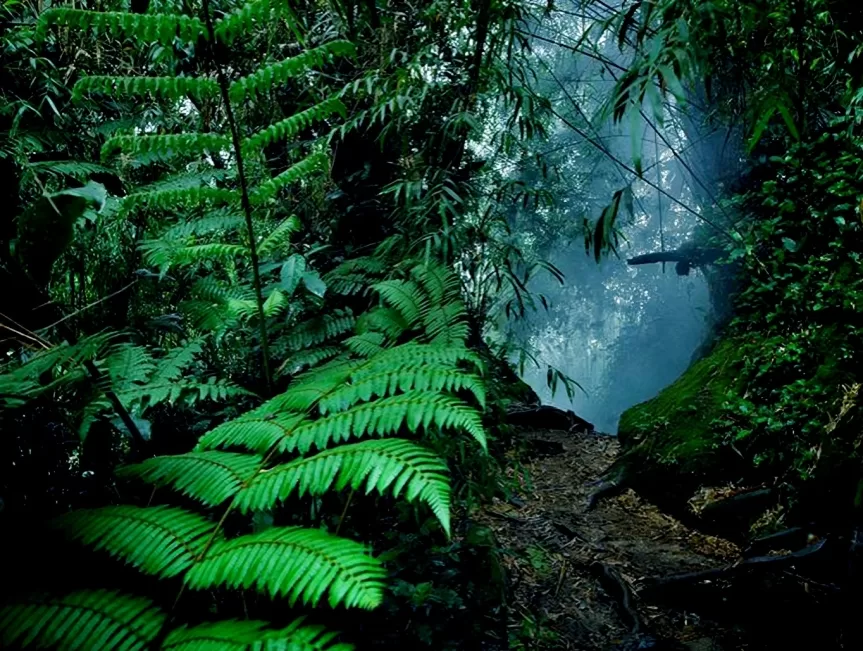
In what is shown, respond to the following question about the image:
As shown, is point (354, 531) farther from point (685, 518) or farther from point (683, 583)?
point (685, 518)

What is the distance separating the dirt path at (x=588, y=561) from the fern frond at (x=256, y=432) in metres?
1.85

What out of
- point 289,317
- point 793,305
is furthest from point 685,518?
point 289,317

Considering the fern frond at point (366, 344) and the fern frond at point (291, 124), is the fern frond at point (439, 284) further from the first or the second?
the fern frond at point (291, 124)

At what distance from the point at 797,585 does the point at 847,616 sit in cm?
26

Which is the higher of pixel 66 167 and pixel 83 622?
pixel 66 167

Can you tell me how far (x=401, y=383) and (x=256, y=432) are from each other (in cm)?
35

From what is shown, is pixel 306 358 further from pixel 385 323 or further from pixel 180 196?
pixel 180 196

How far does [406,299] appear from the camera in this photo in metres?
1.97

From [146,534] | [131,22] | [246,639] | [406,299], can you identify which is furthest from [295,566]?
[131,22]

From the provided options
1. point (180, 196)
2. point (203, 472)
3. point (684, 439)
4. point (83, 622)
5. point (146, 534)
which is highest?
point (684, 439)

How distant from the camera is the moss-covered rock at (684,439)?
418 cm

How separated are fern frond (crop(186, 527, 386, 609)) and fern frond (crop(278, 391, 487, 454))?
8.3 inches

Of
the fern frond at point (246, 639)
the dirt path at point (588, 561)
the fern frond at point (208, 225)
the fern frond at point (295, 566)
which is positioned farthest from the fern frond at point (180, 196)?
the dirt path at point (588, 561)

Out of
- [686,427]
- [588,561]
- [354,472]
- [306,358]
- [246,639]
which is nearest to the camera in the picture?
[246,639]
